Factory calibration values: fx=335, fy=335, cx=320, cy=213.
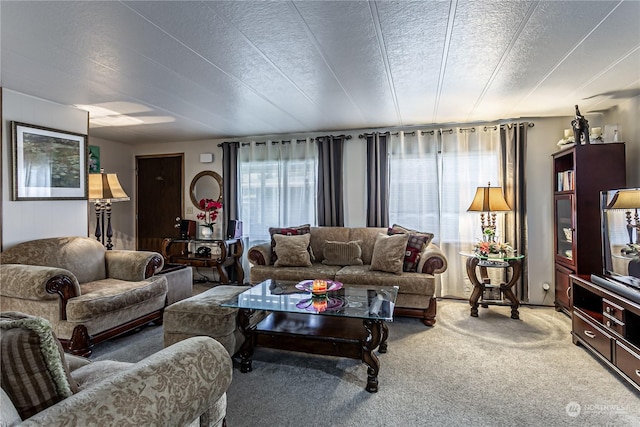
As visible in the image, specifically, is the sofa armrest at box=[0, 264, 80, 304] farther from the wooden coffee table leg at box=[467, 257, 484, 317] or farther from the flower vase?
the wooden coffee table leg at box=[467, 257, 484, 317]

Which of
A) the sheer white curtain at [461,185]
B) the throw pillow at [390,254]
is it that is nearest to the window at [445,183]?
the sheer white curtain at [461,185]

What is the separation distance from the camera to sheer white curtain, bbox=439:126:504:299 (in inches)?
166

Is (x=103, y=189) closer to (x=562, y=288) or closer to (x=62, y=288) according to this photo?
(x=62, y=288)

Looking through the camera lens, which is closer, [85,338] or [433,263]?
[85,338]

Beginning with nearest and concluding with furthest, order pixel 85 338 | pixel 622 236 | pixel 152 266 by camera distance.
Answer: pixel 622 236 < pixel 85 338 < pixel 152 266

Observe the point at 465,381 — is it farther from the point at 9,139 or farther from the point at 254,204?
the point at 9,139

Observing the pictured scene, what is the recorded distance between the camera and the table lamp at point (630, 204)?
2.31 metres

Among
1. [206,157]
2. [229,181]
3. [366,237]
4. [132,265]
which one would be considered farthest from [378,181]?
[132,265]

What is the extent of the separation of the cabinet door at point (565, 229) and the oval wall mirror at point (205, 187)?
179 inches

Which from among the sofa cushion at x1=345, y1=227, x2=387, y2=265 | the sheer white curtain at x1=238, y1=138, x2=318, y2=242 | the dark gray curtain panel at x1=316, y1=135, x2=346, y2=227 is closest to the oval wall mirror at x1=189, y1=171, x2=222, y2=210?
the sheer white curtain at x1=238, y1=138, x2=318, y2=242

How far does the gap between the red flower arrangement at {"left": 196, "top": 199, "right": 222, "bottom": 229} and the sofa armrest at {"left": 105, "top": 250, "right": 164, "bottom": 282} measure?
1628 millimetres

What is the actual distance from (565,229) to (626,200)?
135cm

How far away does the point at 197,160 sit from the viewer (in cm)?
543

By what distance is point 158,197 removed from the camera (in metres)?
5.59
